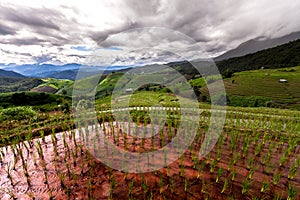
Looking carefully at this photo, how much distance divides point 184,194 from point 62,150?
5.23 meters

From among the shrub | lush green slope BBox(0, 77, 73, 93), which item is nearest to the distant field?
the shrub

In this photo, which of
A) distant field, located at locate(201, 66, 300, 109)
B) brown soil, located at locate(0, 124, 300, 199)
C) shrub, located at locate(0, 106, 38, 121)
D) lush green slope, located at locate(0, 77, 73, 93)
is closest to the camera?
brown soil, located at locate(0, 124, 300, 199)

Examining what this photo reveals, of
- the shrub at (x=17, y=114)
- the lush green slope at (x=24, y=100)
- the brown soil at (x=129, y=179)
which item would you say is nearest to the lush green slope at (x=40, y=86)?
the lush green slope at (x=24, y=100)

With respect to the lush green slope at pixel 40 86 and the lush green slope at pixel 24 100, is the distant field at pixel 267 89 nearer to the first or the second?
the lush green slope at pixel 24 100

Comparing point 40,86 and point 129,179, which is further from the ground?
point 129,179

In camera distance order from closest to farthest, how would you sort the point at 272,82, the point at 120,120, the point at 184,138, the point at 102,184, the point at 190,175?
1. the point at 102,184
2. the point at 190,175
3. the point at 184,138
4. the point at 120,120
5. the point at 272,82

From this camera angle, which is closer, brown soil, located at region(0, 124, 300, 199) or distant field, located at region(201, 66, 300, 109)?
brown soil, located at region(0, 124, 300, 199)

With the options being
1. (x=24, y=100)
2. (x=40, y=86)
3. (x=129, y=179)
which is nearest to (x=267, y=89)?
(x=129, y=179)

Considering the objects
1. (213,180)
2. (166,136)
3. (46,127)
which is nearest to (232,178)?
(213,180)

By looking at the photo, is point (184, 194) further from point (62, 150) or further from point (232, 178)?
point (62, 150)

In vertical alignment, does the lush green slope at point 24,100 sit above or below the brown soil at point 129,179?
below

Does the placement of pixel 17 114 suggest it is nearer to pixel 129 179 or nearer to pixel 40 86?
pixel 129 179

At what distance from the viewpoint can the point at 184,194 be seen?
466 cm

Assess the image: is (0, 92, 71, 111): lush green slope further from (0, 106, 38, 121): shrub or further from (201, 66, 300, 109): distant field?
(201, 66, 300, 109): distant field
